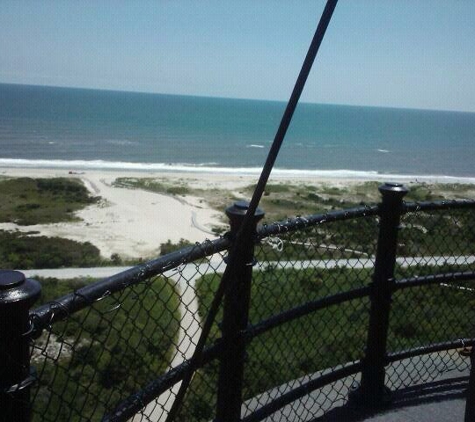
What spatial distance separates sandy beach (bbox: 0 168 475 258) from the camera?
2552 cm

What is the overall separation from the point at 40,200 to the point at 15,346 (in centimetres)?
3585

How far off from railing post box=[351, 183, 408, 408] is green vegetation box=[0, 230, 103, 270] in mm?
18784

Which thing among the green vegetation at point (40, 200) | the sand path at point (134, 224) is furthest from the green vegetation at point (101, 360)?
the green vegetation at point (40, 200)

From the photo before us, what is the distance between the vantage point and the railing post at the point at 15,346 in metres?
1.23

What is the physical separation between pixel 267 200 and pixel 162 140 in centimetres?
4687

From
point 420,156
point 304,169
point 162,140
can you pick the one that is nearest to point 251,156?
point 304,169

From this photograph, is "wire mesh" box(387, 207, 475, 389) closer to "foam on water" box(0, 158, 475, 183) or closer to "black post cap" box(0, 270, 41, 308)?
"black post cap" box(0, 270, 41, 308)

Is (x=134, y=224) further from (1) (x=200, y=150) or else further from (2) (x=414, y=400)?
(1) (x=200, y=150)

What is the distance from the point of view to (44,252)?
71.6 feet

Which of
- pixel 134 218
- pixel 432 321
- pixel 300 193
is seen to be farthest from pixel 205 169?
pixel 432 321

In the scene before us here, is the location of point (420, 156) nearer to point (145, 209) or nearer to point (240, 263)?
point (145, 209)

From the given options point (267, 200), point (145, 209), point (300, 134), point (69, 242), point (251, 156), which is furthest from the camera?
point (300, 134)

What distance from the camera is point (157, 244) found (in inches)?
988

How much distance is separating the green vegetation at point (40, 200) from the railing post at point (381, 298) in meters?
28.3
